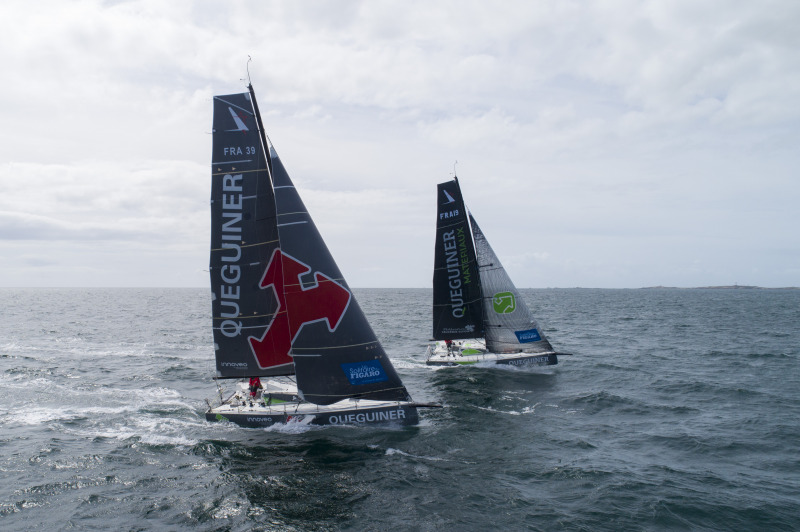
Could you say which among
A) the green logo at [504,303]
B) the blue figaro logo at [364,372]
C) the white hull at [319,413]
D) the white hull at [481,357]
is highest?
the green logo at [504,303]

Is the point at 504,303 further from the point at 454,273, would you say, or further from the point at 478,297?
the point at 454,273

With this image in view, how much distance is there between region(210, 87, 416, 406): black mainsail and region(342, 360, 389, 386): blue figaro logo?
3 cm

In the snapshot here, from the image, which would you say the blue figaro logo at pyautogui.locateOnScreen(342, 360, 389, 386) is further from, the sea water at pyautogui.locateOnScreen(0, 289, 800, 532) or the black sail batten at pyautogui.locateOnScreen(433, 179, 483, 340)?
the black sail batten at pyautogui.locateOnScreen(433, 179, 483, 340)

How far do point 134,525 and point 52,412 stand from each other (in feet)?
40.3

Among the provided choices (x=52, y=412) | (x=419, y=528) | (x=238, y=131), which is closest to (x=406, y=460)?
(x=419, y=528)

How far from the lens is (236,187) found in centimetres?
1758

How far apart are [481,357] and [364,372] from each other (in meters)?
13.7

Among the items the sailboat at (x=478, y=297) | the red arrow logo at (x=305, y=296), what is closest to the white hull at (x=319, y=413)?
the red arrow logo at (x=305, y=296)

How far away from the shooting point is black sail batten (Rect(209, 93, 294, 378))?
56.8 feet

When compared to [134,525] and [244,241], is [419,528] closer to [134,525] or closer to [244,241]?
[134,525]

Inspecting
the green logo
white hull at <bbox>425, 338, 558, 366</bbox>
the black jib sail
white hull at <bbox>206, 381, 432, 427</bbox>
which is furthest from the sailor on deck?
the green logo

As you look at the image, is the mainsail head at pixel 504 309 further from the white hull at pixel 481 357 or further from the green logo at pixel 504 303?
the white hull at pixel 481 357

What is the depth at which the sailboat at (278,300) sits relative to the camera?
17109mm

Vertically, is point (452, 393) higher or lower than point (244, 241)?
lower
